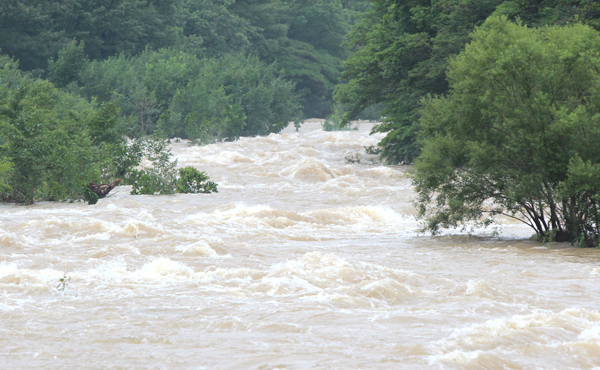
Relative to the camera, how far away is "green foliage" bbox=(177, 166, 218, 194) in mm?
21625

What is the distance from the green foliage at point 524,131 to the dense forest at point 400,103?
3cm

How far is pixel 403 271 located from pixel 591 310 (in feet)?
9.22

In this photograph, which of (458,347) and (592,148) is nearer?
(458,347)

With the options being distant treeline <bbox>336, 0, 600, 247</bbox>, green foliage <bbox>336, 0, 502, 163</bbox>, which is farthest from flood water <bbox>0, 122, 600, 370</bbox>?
green foliage <bbox>336, 0, 502, 163</bbox>

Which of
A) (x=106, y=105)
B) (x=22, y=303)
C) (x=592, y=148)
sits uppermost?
(x=106, y=105)

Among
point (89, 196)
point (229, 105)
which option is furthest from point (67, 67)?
point (89, 196)

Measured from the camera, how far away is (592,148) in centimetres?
1182

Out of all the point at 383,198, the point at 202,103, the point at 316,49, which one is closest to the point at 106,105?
the point at 383,198

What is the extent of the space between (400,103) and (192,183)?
997 cm

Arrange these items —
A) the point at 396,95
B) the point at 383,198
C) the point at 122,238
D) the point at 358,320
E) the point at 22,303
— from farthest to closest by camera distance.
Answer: the point at 396,95 < the point at 383,198 < the point at 122,238 < the point at 22,303 < the point at 358,320

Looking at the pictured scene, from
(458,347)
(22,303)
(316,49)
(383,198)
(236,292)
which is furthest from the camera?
(316,49)

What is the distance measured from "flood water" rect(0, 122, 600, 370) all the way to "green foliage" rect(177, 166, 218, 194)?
456cm

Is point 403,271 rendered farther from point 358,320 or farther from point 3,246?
point 3,246

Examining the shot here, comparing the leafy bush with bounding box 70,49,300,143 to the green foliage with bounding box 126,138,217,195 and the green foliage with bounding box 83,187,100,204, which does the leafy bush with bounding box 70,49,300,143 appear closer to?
the green foliage with bounding box 126,138,217,195
